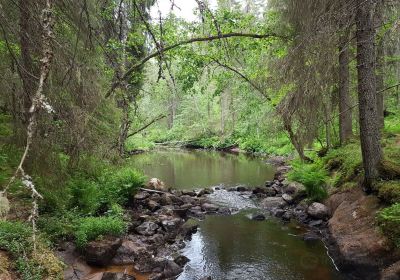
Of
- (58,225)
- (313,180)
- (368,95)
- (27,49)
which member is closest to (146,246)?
(58,225)

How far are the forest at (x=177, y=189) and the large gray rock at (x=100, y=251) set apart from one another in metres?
0.02

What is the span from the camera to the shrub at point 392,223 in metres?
6.45

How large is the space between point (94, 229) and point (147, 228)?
2175 millimetres

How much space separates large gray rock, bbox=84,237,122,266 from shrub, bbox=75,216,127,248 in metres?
0.14

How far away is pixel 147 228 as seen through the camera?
32.2 ft

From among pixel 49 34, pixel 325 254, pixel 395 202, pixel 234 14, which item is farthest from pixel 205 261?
pixel 49 34

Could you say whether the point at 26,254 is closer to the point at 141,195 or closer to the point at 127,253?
the point at 127,253

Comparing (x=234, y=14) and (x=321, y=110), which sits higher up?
(x=234, y=14)

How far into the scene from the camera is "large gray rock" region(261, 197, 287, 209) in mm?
12391

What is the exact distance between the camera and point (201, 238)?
970 centimetres

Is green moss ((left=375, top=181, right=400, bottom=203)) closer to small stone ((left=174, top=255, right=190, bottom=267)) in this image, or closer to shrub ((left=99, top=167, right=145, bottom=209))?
small stone ((left=174, top=255, right=190, bottom=267))

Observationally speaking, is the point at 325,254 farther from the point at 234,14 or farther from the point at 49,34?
the point at 49,34

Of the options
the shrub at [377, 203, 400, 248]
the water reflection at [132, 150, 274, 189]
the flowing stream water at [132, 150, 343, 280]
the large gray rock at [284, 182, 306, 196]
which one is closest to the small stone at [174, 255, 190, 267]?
the flowing stream water at [132, 150, 343, 280]

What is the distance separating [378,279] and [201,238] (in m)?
4.55
